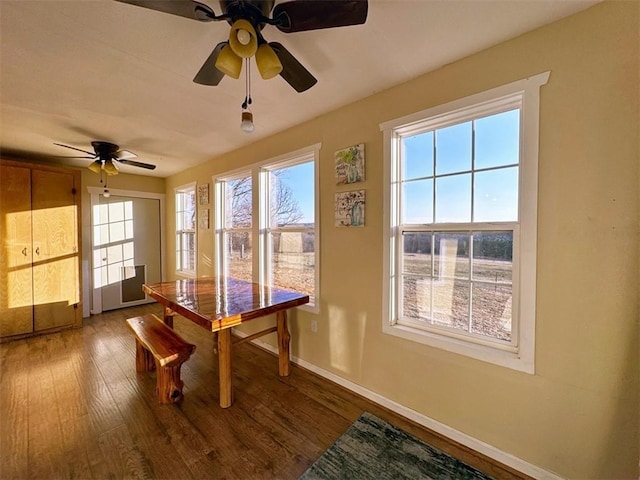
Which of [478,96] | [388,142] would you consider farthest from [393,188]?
[478,96]

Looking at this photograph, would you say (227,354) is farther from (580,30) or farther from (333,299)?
(580,30)

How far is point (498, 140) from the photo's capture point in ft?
5.22

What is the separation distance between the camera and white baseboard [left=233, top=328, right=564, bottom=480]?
1432 mm

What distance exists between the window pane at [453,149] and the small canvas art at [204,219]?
3.31m

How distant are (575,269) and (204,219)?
4108 millimetres

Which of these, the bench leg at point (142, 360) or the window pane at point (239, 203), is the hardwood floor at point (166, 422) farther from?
the window pane at point (239, 203)

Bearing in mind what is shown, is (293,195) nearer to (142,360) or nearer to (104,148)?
(142,360)

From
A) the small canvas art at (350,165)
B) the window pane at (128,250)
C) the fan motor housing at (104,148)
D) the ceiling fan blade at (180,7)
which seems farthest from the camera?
the window pane at (128,250)

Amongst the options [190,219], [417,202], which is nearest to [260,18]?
[417,202]

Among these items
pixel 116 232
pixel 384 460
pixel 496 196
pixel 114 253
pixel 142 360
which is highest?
pixel 496 196

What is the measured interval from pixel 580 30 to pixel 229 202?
141 inches

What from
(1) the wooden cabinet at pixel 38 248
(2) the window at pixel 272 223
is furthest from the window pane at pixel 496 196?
(1) the wooden cabinet at pixel 38 248

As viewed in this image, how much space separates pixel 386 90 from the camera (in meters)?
1.97

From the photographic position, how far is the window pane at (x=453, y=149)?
1.71 meters
